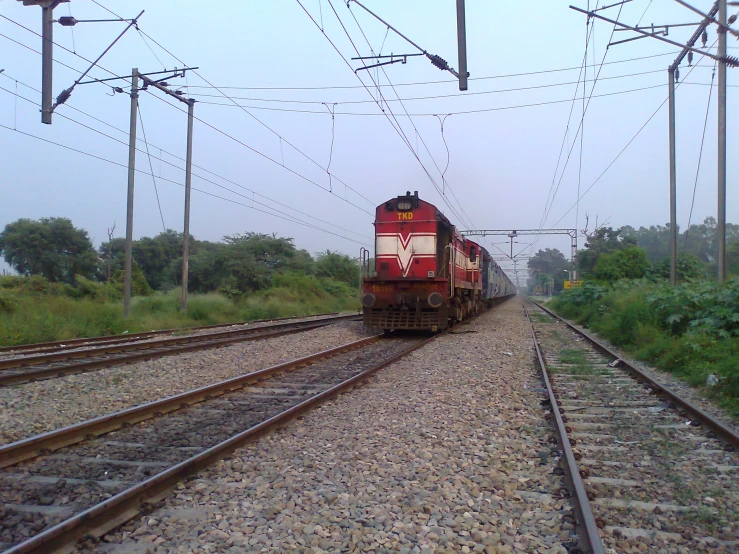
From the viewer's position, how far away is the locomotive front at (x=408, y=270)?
1653 cm

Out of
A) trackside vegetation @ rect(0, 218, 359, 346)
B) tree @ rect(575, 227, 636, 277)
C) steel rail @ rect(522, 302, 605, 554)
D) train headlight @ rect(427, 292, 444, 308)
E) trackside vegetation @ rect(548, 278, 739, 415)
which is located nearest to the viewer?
steel rail @ rect(522, 302, 605, 554)

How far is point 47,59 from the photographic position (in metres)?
11.0

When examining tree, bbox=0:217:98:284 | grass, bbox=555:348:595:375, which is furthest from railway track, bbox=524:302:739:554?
tree, bbox=0:217:98:284

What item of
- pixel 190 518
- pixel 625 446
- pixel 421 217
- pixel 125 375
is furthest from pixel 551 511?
pixel 421 217

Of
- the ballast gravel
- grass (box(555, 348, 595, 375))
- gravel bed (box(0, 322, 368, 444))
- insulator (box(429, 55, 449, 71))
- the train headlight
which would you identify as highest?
insulator (box(429, 55, 449, 71))

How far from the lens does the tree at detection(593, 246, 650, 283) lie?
105ft

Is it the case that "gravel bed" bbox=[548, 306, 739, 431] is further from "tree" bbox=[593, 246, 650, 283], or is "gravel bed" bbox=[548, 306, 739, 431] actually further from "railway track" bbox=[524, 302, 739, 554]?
"tree" bbox=[593, 246, 650, 283]

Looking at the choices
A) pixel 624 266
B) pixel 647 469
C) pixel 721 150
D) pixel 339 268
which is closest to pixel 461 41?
pixel 647 469

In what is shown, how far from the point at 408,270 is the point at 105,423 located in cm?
1166

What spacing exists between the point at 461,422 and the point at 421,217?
35.3 ft

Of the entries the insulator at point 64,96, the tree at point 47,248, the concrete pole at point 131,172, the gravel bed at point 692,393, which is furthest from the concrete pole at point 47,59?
the tree at point 47,248

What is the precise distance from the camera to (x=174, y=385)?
354 inches

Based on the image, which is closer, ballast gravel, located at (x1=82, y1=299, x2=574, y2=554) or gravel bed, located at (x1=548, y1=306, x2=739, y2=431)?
ballast gravel, located at (x1=82, y1=299, x2=574, y2=554)

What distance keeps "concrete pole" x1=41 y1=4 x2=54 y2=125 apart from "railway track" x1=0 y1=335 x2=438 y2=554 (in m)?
7.10
